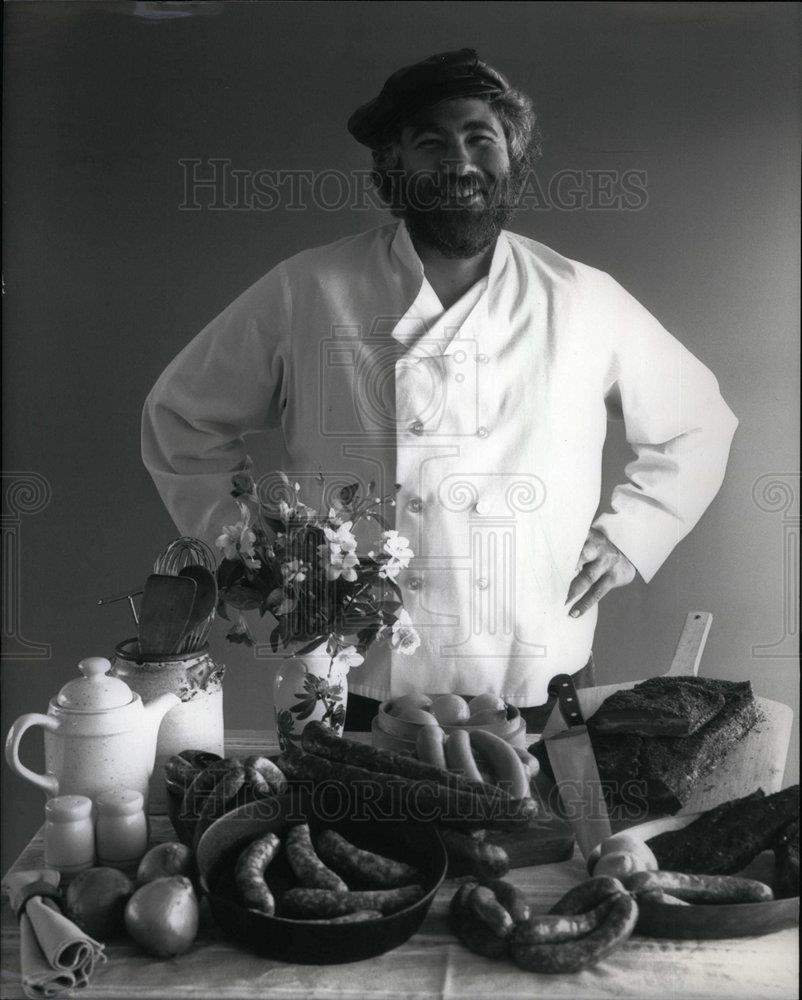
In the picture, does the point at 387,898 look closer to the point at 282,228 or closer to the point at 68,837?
the point at 68,837

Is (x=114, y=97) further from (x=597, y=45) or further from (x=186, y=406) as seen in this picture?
(x=597, y=45)

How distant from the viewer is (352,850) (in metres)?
0.88

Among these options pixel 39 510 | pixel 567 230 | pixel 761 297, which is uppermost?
pixel 567 230

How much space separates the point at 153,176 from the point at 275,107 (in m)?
0.21

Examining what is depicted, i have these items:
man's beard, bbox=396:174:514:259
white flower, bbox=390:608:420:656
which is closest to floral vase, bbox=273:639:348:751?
white flower, bbox=390:608:420:656

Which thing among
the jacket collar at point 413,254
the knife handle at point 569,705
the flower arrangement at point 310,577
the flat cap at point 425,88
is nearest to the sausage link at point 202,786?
the flower arrangement at point 310,577

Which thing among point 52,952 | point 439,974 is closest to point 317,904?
point 439,974

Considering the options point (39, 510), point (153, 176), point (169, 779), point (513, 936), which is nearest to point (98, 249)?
point (153, 176)

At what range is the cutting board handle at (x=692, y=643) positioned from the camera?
4.61 feet

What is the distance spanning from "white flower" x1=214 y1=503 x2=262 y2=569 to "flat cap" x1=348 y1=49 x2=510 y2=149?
64 cm

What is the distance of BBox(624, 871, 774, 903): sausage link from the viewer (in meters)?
0.85

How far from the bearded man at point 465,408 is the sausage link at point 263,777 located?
47 centimetres

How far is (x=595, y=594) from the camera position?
4.81 ft

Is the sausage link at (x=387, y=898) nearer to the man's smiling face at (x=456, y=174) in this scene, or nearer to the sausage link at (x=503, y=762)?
the sausage link at (x=503, y=762)
